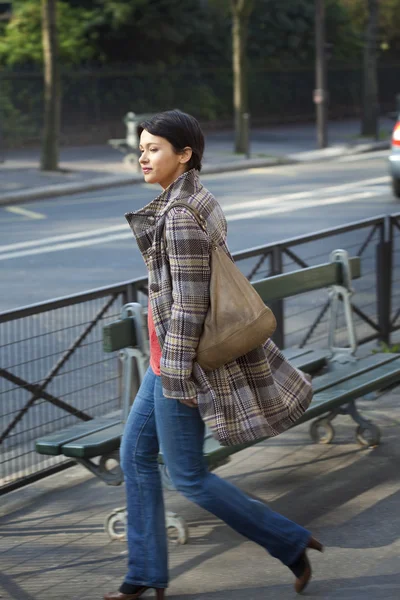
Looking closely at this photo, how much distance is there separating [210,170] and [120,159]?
3.91 m

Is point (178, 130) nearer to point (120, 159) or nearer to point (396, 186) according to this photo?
point (396, 186)

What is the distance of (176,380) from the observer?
12.5 ft

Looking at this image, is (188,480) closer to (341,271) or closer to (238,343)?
(238,343)

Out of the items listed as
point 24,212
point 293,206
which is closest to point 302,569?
point 293,206

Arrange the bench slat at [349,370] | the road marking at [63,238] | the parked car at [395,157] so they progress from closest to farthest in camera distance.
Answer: the bench slat at [349,370] < the road marking at [63,238] < the parked car at [395,157]

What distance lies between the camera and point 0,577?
4559 millimetres

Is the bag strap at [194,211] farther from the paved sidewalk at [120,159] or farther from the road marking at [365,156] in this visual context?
the road marking at [365,156]

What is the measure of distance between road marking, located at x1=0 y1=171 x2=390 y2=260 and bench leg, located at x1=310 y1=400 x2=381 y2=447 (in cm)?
809

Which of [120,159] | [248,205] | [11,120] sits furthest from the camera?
[11,120]

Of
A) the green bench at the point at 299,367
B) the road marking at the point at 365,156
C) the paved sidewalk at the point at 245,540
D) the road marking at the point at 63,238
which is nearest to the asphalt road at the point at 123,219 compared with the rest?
the road marking at the point at 63,238

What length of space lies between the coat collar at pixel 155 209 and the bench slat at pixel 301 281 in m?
1.52

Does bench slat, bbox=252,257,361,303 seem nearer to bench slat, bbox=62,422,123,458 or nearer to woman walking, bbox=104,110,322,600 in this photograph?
bench slat, bbox=62,422,123,458

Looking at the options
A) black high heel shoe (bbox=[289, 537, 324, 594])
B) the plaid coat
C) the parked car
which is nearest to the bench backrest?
the plaid coat

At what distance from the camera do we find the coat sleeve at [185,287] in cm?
378
